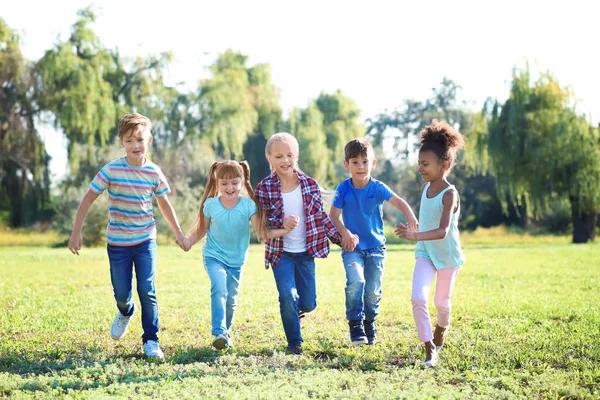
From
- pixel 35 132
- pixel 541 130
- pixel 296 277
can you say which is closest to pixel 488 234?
pixel 541 130

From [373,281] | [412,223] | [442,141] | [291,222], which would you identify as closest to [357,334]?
[373,281]

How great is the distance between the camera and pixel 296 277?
20.4 feet

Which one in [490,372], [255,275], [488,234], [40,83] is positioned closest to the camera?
[490,372]

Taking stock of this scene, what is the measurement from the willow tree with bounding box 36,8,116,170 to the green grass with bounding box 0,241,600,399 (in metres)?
19.2

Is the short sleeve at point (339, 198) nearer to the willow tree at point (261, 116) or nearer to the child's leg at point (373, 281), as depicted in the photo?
the child's leg at point (373, 281)

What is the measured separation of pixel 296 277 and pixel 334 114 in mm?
40893

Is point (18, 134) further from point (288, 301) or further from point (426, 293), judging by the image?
point (426, 293)

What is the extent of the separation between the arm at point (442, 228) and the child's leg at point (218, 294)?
5.30ft

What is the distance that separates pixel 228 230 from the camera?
20.1 feet

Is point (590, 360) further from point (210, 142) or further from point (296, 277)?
point (210, 142)

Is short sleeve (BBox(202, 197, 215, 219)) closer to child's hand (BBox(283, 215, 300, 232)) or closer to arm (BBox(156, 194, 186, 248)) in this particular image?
arm (BBox(156, 194, 186, 248))

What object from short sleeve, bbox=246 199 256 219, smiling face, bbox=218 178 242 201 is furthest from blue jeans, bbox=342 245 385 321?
smiling face, bbox=218 178 242 201

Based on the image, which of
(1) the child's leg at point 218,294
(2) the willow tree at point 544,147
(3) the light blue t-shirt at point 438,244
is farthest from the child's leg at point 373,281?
(2) the willow tree at point 544,147

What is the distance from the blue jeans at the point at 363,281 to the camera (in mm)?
6109
